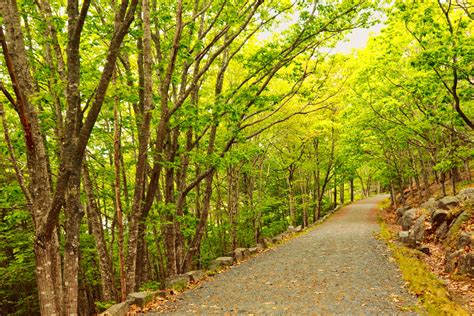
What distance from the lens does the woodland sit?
506 centimetres

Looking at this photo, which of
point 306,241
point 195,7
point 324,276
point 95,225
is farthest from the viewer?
point 306,241

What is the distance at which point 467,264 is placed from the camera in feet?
25.6

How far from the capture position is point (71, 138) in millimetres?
4699

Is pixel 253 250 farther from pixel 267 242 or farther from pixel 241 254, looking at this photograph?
pixel 267 242

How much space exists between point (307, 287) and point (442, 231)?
691cm

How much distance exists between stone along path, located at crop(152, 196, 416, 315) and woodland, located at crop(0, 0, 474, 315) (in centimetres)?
195

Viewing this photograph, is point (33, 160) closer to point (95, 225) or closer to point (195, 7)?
point (95, 225)

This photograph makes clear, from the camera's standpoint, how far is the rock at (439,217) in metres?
11.9

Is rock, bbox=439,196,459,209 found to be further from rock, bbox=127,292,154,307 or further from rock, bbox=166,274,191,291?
rock, bbox=127,292,154,307

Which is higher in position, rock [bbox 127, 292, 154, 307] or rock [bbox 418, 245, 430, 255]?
rock [bbox 127, 292, 154, 307]

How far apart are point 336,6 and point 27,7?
752 centimetres

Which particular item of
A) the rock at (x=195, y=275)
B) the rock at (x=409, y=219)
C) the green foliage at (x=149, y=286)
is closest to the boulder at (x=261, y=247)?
the green foliage at (x=149, y=286)

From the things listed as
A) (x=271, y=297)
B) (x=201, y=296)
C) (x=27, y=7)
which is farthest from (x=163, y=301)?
(x=27, y=7)

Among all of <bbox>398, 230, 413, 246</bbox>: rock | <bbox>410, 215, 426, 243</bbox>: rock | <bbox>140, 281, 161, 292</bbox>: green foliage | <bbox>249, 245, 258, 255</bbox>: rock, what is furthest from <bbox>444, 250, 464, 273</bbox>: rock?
<bbox>140, 281, 161, 292</bbox>: green foliage
